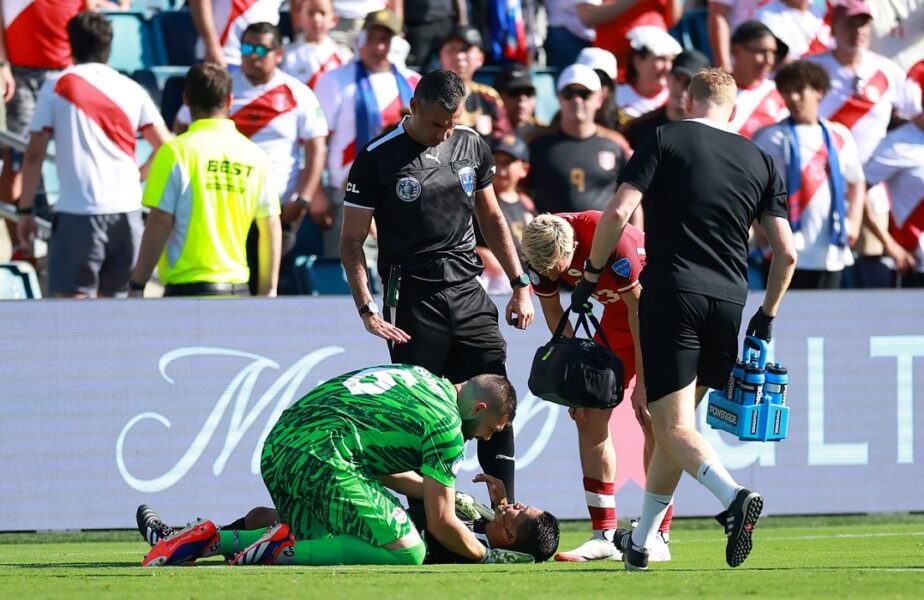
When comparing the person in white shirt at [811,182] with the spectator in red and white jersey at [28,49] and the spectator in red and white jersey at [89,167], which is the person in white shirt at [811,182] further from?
the spectator in red and white jersey at [28,49]

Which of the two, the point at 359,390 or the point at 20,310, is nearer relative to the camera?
the point at 359,390

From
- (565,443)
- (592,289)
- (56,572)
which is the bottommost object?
(565,443)

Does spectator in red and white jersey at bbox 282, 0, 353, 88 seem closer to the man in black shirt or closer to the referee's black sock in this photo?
the man in black shirt

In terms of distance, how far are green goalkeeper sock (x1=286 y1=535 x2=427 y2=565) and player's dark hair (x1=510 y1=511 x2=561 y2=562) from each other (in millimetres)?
614

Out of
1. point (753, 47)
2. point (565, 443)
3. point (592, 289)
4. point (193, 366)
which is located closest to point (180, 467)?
point (193, 366)

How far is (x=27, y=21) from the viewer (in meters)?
11.8

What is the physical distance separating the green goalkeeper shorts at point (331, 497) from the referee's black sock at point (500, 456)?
1.00 meters

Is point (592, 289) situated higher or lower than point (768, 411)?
higher

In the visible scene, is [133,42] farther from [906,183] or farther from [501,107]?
[906,183]

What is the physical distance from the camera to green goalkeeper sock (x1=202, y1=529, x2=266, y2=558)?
24.6 feet

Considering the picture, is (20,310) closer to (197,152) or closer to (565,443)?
(197,152)

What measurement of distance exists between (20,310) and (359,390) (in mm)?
3293

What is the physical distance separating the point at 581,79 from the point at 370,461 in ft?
15.7

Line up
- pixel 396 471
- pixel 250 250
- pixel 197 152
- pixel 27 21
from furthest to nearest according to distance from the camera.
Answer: pixel 27 21 → pixel 250 250 → pixel 197 152 → pixel 396 471
